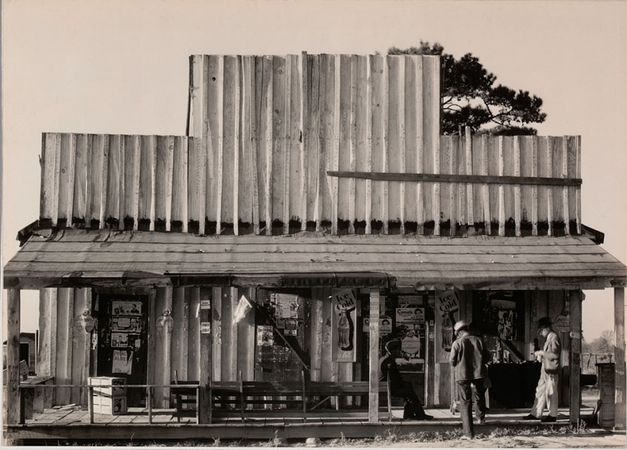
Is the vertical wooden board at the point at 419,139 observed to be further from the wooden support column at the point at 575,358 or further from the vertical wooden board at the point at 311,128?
the wooden support column at the point at 575,358

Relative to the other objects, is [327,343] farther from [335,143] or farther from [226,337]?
[335,143]

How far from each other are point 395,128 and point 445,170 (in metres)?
1.33

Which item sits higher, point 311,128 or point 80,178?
point 311,128

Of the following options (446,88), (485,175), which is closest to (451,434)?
(485,175)

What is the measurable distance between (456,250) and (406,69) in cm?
399

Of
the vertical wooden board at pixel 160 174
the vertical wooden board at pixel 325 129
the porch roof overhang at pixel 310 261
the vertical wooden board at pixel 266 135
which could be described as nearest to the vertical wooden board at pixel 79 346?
the porch roof overhang at pixel 310 261

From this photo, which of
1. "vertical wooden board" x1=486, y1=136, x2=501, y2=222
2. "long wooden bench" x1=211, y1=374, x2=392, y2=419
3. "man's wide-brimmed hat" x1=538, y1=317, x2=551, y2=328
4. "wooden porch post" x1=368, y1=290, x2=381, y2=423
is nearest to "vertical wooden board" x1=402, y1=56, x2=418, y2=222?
"vertical wooden board" x1=486, y1=136, x2=501, y2=222

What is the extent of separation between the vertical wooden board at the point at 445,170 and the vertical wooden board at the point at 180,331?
5.44 metres

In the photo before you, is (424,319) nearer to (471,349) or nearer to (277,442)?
(471,349)

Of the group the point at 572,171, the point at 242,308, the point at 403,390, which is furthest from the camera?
the point at 572,171

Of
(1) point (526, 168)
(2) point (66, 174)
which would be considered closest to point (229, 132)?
(2) point (66, 174)

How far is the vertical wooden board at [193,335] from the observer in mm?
17541

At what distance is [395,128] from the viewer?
18125 mm

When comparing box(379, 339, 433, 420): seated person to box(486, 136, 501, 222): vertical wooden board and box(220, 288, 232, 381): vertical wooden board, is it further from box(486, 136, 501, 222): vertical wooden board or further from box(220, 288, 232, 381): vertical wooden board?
box(486, 136, 501, 222): vertical wooden board
